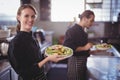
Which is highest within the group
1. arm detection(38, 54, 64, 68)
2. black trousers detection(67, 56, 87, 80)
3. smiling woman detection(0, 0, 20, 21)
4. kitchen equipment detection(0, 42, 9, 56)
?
smiling woman detection(0, 0, 20, 21)

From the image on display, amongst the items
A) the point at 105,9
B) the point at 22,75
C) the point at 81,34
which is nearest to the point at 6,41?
the point at 81,34

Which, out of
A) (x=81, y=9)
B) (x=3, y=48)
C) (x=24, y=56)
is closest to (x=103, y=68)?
(x=24, y=56)

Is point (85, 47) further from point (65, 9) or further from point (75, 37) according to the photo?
point (65, 9)

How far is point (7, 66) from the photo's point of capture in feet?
7.70

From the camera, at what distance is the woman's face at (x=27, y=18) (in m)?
1.52

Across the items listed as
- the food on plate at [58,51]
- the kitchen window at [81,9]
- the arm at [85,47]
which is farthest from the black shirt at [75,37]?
the kitchen window at [81,9]

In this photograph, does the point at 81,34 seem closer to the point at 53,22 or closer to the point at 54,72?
the point at 54,72

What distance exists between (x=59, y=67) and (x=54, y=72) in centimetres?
19

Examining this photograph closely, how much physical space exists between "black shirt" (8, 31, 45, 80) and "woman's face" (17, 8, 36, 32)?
41mm

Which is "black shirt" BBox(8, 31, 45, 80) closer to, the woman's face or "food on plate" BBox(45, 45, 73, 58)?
the woman's face

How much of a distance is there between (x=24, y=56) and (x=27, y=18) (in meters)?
0.25

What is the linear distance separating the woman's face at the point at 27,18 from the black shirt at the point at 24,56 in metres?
0.04

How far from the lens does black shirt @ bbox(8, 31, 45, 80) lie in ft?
4.77

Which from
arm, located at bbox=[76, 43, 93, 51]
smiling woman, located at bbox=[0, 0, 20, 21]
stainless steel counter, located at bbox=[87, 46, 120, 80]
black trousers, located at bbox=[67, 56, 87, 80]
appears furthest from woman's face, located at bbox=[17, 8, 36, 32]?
smiling woman, located at bbox=[0, 0, 20, 21]
